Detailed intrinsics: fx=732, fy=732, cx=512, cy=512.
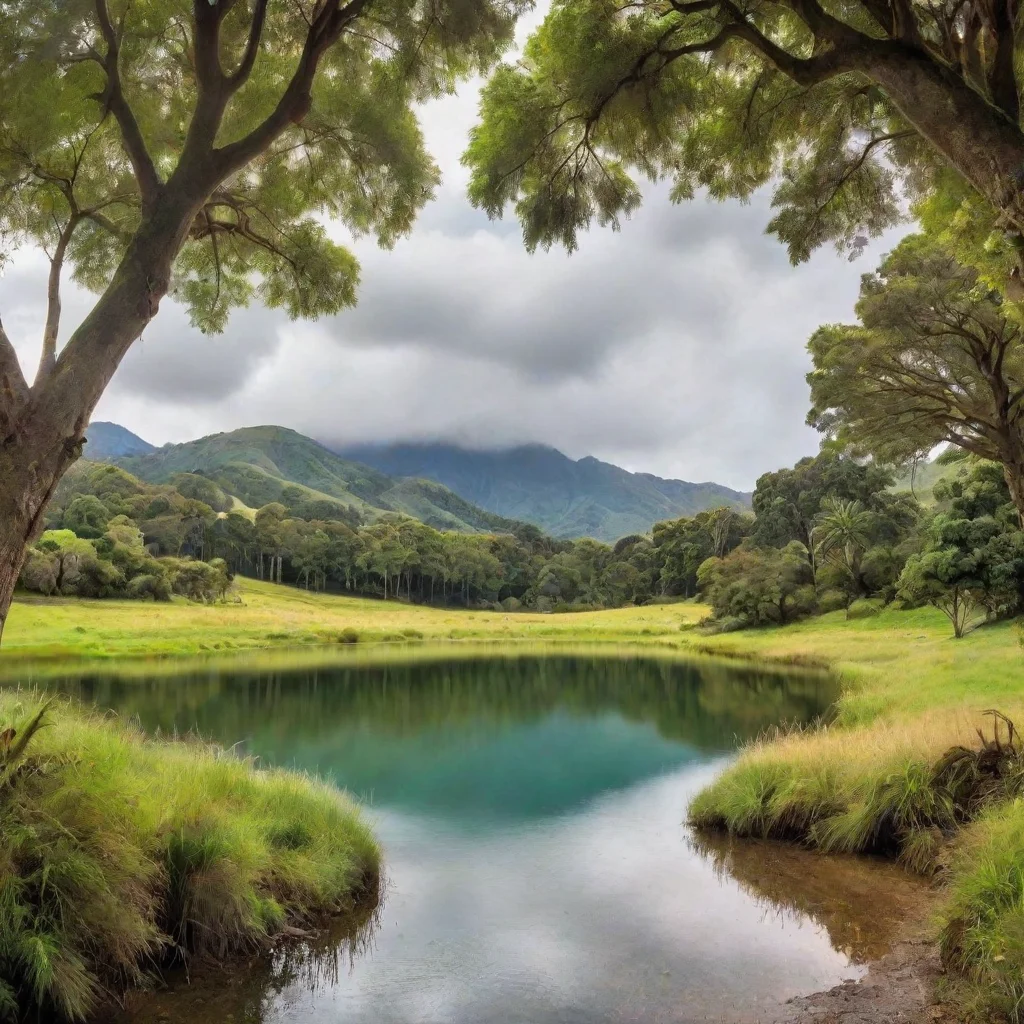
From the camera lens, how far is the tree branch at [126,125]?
672cm

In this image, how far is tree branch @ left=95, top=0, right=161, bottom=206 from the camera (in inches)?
265

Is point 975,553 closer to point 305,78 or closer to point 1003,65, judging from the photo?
point 1003,65

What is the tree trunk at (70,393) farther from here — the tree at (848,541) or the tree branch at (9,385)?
the tree at (848,541)

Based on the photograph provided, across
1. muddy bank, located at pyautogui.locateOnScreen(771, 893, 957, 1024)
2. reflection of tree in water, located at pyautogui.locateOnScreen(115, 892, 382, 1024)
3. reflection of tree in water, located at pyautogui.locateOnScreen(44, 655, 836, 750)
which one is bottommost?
reflection of tree in water, located at pyautogui.locateOnScreen(44, 655, 836, 750)

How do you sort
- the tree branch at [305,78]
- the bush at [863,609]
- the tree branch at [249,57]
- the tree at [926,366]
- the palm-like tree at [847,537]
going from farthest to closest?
the palm-like tree at [847,537]
the bush at [863,609]
the tree at [926,366]
the tree branch at [305,78]
the tree branch at [249,57]

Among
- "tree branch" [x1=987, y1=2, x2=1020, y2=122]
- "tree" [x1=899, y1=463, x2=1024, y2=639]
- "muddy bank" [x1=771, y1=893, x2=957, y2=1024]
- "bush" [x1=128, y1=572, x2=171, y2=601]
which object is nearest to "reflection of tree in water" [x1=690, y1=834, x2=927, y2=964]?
"muddy bank" [x1=771, y1=893, x2=957, y2=1024]

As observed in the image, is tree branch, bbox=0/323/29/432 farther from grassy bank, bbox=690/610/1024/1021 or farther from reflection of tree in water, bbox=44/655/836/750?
reflection of tree in water, bbox=44/655/836/750

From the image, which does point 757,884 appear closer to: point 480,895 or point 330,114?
point 480,895

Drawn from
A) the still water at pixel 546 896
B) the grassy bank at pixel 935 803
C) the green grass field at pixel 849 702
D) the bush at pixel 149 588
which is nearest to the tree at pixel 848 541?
the green grass field at pixel 849 702

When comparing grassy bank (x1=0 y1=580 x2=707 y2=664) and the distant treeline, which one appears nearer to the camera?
the distant treeline

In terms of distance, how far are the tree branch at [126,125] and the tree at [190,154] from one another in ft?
0.06

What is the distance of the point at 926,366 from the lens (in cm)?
1670

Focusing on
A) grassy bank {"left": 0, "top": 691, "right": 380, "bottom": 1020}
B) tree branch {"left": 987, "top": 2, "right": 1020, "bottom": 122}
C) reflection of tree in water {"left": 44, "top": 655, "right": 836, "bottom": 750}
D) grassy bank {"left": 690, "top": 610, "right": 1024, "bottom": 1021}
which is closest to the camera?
grassy bank {"left": 0, "top": 691, "right": 380, "bottom": 1020}

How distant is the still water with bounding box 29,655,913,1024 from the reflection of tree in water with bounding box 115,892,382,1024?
0.02m
